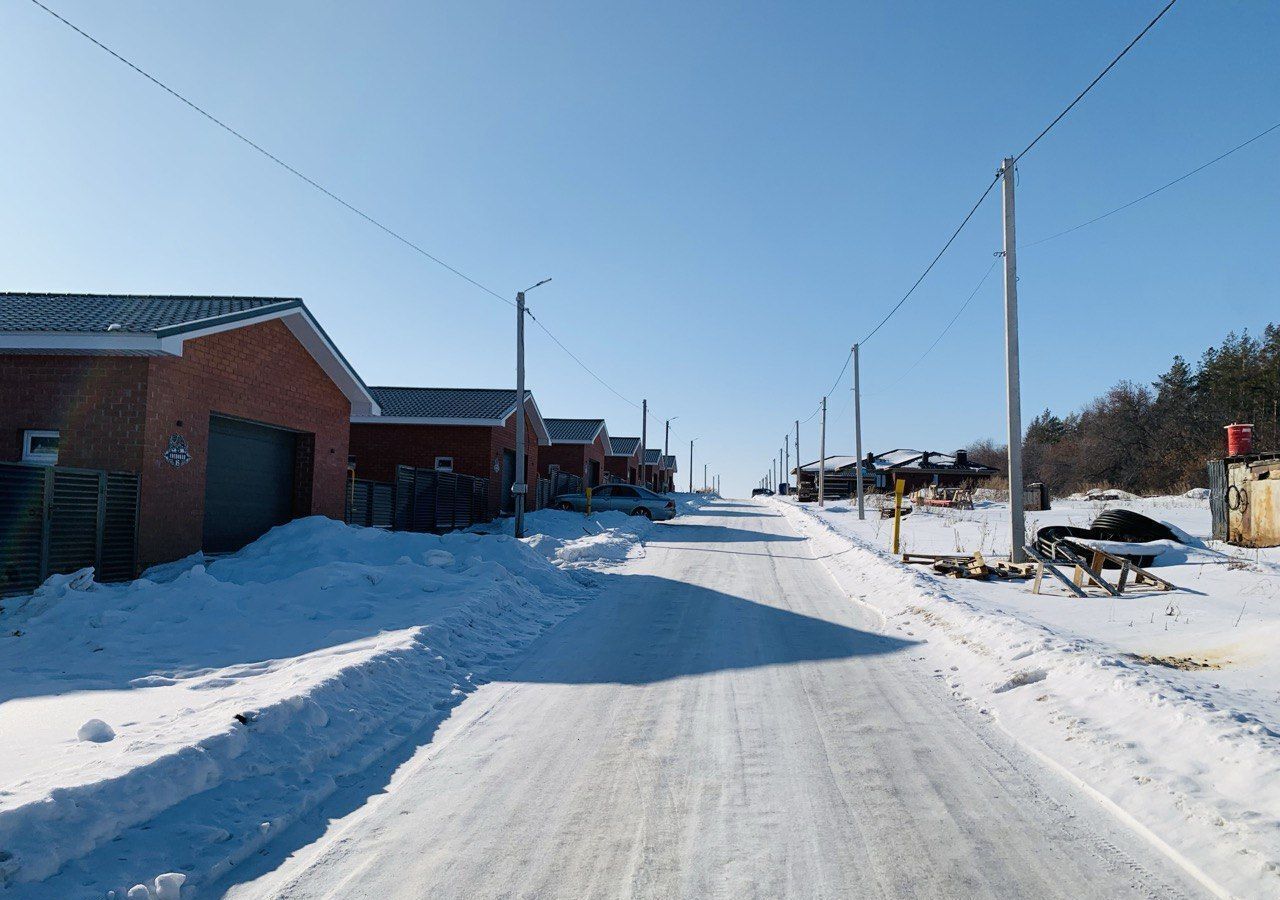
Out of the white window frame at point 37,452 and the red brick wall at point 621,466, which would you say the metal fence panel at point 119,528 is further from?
the red brick wall at point 621,466

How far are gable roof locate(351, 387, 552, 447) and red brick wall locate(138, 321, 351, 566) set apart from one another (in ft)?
34.9

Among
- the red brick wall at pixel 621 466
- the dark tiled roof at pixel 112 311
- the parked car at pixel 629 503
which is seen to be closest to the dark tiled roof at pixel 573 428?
the red brick wall at pixel 621 466

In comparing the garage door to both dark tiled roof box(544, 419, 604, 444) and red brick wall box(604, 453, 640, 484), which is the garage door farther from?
red brick wall box(604, 453, 640, 484)

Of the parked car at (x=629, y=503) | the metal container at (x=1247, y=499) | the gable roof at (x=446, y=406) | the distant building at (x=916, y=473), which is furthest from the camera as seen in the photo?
the distant building at (x=916, y=473)

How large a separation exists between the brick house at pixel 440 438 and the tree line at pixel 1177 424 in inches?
1506

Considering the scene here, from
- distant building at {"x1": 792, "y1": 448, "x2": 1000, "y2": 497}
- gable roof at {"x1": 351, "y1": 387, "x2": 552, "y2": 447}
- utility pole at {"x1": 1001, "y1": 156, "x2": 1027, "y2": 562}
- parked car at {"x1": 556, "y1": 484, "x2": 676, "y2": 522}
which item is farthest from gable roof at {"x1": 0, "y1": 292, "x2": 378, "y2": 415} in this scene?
distant building at {"x1": 792, "y1": 448, "x2": 1000, "y2": 497}

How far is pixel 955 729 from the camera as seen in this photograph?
5789 millimetres

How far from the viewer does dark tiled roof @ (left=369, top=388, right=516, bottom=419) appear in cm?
3022

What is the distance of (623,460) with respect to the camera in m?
63.9

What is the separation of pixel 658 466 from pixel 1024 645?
8351cm

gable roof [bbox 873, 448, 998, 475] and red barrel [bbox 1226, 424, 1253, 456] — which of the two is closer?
red barrel [bbox 1226, 424, 1253, 456]

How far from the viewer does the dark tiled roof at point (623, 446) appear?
63.9 metres

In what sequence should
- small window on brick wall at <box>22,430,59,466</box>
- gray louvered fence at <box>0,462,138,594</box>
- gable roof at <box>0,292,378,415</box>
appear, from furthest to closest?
small window on brick wall at <box>22,430,59,466</box>
gable roof at <box>0,292,378,415</box>
gray louvered fence at <box>0,462,138,594</box>

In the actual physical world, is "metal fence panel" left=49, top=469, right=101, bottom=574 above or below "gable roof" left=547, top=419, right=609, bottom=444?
below
